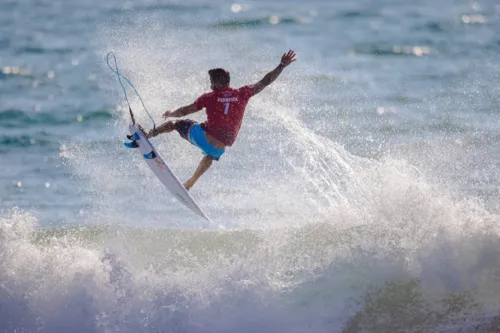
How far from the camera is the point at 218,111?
1109 centimetres

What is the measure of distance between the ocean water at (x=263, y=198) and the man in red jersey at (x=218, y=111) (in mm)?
1318

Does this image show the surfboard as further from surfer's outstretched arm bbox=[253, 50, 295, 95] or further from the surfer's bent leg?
surfer's outstretched arm bbox=[253, 50, 295, 95]

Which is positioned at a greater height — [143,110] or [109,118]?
[143,110]

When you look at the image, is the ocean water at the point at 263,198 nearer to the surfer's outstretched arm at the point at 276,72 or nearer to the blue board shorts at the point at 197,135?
the blue board shorts at the point at 197,135

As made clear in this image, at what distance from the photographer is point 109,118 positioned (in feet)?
66.7

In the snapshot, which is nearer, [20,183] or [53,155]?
[20,183]

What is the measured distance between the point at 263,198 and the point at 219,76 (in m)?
3.55

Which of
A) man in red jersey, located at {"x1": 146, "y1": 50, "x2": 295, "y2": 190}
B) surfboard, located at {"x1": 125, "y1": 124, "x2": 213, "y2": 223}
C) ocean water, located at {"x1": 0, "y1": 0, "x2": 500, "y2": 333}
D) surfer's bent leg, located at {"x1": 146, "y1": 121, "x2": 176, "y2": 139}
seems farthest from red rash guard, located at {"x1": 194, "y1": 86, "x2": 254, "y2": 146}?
ocean water, located at {"x1": 0, "y1": 0, "x2": 500, "y2": 333}

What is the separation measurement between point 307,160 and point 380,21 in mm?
16069

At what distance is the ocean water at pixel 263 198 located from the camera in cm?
1059

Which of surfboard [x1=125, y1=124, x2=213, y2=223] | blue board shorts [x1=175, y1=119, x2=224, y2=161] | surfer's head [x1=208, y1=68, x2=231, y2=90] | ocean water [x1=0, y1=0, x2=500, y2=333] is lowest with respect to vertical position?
ocean water [x1=0, y1=0, x2=500, y2=333]

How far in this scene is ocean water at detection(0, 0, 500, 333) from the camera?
1059cm

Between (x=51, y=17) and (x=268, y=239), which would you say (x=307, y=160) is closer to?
(x=268, y=239)

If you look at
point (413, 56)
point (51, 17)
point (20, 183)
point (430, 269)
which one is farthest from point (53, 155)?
point (51, 17)
